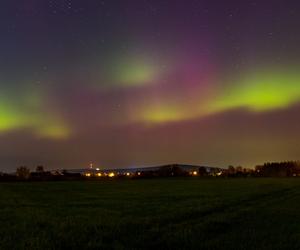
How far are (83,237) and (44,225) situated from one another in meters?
4.97

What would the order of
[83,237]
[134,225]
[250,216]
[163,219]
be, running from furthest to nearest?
[250,216]
[163,219]
[134,225]
[83,237]

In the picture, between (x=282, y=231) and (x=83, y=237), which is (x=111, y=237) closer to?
(x=83, y=237)

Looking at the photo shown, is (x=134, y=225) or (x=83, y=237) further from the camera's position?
(x=134, y=225)

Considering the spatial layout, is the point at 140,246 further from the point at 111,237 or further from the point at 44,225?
the point at 44,225

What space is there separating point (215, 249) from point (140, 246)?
2.33 meters

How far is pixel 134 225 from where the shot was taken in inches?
803

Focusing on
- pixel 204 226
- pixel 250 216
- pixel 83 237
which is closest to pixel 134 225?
pixel 204 226

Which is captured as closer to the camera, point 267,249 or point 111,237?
point 267,249

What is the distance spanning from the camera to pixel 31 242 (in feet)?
50.1

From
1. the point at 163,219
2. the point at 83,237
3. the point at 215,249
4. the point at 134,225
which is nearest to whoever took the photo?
the point at 215,249

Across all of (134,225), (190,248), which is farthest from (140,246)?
(134,225)

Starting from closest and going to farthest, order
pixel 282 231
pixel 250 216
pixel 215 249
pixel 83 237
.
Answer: pixel 215 249 → pixel 83 237 → pixel 282 231 → pixel 250 216

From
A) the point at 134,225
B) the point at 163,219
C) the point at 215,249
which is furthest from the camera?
the point at 163,219

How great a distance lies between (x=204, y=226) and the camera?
798 inches
